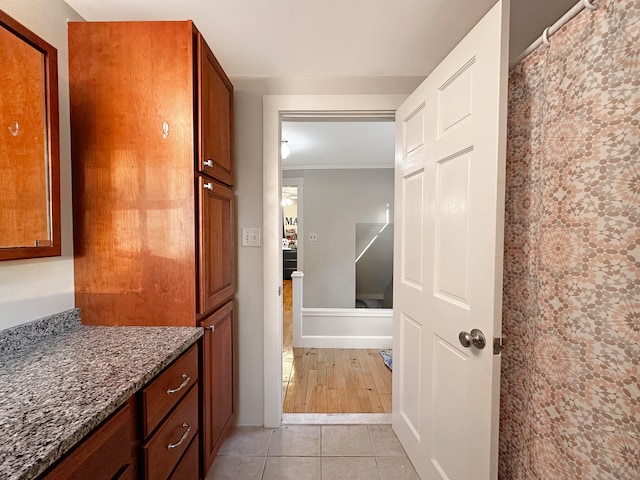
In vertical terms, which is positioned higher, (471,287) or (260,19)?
(260,19)

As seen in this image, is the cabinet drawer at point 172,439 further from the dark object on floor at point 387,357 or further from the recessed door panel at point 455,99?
the dark object on floor at point 387,357

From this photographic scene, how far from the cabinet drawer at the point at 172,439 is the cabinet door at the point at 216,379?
11 cm

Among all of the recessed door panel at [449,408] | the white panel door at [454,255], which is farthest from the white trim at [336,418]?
the recessed door panel at [449,408]

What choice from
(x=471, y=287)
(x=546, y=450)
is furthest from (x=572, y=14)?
(x=546, y=450)

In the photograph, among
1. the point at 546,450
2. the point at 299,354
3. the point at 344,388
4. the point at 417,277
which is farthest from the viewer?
the point at 299,354

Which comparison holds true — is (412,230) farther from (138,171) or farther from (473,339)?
(138,171)

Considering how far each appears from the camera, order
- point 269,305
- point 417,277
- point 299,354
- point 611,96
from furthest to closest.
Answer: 1. point 299,354
2. point 269,305
3. point 417,277
4. point 611,96

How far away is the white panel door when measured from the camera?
35.6 inches

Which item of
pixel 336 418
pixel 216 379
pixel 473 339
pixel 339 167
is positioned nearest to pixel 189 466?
pixel 216 379

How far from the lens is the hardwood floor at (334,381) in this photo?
1.98 m

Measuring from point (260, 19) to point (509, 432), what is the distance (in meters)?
2.04

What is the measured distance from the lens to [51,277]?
1.06 metres

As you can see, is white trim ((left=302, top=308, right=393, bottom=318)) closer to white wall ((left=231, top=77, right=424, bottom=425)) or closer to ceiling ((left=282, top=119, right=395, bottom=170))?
white wall ((left=231, top=77, right=424, bottom=425))

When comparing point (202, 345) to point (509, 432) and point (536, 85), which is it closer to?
point (509, 432)
